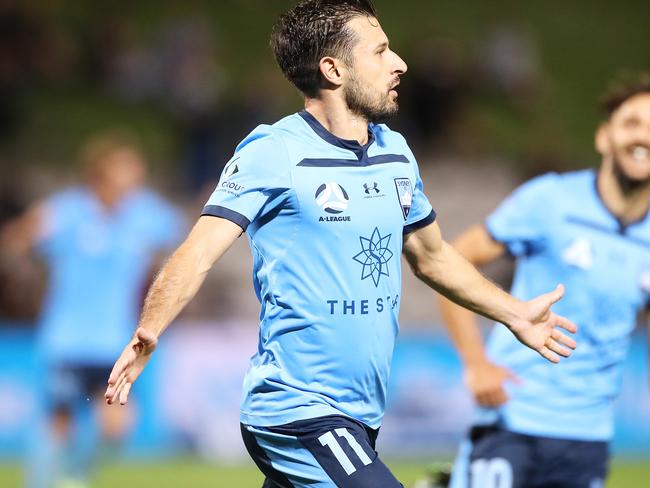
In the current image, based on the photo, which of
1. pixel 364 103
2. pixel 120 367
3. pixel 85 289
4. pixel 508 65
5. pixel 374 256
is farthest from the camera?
pixel 508 65

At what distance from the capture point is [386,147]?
4.64m

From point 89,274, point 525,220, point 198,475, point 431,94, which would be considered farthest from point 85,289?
point 431,94

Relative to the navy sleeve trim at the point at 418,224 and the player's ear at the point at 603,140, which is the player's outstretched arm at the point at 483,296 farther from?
the player's ear at the point at 603,140

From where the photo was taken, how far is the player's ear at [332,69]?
4.51m

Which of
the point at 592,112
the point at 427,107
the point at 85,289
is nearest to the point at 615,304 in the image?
the point at 85,289

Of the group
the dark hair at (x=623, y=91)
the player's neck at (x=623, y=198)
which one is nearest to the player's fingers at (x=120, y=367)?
the player's neck at (x=623, y=198)

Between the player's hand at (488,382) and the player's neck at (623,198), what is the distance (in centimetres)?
91

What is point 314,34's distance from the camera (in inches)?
177

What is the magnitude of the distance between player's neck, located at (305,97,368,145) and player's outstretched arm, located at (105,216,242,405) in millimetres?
611

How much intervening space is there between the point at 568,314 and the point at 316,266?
5.64ft

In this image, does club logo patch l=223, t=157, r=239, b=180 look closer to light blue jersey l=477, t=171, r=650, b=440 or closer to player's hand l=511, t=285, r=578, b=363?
player's hand l=511, t=285, r=578, b=363

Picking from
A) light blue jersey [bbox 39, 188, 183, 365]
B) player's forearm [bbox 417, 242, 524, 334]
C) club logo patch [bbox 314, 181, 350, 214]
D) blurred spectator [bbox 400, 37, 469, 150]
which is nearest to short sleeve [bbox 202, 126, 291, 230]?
club logo patch [bbox 314, 181, 350, 214]

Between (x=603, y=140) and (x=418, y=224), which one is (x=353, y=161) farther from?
(x=603, y=140)

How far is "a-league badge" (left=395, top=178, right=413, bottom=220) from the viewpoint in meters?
4.54
